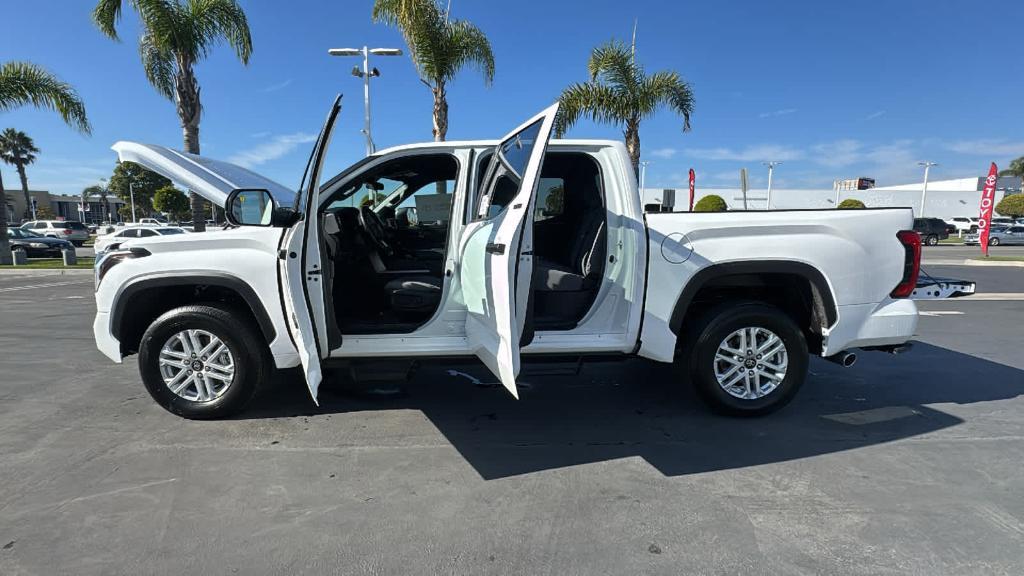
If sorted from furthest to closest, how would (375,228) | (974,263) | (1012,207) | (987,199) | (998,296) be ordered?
(1012,207) < (987,199) < (974,263) < (998,296) < (375,228)

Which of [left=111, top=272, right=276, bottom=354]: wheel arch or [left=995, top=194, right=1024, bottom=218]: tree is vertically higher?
[left=995, top=194, right=1024, bottom=218]: tree

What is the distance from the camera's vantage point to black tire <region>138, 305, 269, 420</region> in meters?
3.43

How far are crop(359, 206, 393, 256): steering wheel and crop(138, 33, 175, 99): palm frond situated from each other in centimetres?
1159

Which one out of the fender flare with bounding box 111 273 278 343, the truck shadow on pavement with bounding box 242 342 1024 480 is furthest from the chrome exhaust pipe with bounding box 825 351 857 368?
the fender flare with bounding box 111 273 278 343

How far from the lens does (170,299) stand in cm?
370

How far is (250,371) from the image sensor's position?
3510 mm

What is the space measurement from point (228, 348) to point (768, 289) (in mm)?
Answer: 3958

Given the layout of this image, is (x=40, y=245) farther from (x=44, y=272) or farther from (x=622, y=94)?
(x=622, y=94)

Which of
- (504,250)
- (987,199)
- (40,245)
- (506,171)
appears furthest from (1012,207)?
(40,245)

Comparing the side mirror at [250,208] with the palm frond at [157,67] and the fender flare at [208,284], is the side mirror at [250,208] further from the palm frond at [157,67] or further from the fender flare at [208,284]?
the palm frond at [157,67]

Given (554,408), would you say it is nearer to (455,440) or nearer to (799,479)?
(455,440)

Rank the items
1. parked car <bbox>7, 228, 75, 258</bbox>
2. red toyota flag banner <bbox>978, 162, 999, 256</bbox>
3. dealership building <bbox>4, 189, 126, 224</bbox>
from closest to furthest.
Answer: red toyota flag banner <bbox>978, 162, 999, 256</bbox>, parked car <bbox>7, 228, 75, 258</bbox>, dealership building <bbox>4, 189, 126, 224</bbox>

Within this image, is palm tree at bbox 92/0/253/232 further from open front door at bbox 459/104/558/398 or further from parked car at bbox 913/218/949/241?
parked car at bbox 913/218/949/241

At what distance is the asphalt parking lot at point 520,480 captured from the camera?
7.38 ft
